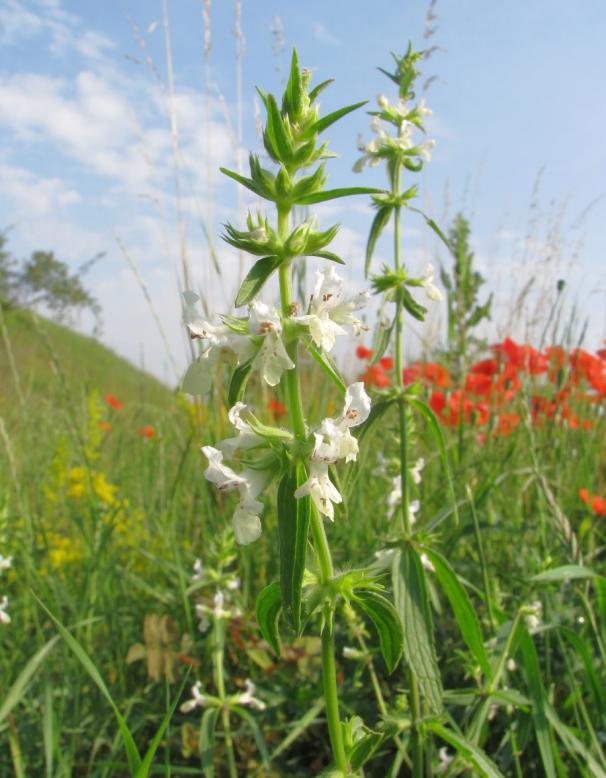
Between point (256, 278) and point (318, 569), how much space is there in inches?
16.5

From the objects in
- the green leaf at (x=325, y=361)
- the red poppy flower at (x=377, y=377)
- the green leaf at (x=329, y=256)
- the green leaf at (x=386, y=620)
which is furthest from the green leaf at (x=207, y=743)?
the red poppy flower at (x=377, y=377)

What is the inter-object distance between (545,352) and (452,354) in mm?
799

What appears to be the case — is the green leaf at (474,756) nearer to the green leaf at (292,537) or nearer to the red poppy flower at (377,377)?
the green leaf at (292,537)

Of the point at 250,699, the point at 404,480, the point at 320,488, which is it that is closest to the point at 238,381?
the point at 320,488

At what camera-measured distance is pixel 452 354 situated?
96.5 inches

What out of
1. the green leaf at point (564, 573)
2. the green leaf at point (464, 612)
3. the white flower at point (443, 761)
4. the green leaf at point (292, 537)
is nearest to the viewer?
the green leaf at point (292, 537)

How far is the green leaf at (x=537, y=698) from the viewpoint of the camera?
1.29 meters

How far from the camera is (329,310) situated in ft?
3.18

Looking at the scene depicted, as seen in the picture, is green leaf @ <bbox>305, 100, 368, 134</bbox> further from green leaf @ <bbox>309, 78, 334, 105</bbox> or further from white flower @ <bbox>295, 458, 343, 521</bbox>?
white flower @ <bbox>295, 458, 343, 521</bbox>

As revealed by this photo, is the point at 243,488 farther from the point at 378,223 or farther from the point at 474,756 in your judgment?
the point at 378,223

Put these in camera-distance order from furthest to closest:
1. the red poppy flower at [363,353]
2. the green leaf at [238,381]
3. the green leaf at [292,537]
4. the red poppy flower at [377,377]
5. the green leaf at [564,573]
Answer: the red poppy flower at [363,353] → the red poppy flower at [377,377] → the green leaf at [564,573] → the green leaf at [238,381] → the green leaf at [292,537]

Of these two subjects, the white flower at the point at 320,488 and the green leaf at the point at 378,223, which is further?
the green leaf at the point at 378,223

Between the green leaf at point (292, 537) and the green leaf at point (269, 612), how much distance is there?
120 millimetres

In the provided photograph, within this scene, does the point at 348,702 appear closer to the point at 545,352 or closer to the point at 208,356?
the point at 208,356
